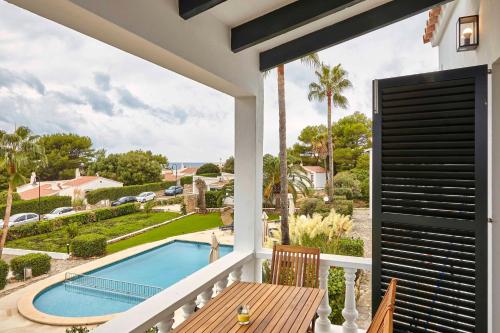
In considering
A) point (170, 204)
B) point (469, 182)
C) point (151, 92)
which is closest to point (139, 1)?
point (469, 182)

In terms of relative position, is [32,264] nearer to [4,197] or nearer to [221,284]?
[4,197]

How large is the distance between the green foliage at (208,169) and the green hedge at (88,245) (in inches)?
91.6

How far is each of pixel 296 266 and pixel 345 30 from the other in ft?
6.96

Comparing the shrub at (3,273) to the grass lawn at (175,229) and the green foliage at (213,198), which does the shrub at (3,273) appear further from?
the green foliage at (213,198)

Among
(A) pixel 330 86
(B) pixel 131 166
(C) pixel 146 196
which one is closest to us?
(B) pixel 131 166

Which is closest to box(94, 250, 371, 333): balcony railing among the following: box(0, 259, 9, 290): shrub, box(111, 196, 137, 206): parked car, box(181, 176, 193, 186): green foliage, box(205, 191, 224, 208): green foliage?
box(0, 259, 9, 290): shrub

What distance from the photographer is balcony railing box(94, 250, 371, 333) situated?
6.35ft

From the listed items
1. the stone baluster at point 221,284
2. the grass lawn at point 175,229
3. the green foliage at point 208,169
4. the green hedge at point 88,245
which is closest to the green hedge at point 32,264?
the green hedge at point 88,245

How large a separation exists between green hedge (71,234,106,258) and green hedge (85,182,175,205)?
64cm

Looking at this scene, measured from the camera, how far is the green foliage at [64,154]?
238cm

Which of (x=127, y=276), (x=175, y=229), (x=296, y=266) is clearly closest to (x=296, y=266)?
(x=296, y=266)

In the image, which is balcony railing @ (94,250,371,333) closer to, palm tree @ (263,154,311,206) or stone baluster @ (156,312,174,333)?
stone baluster @ (156,312,174,333)

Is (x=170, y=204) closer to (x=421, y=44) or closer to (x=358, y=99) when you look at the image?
(x=421, y=44)

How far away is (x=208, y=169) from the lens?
21.9ft
